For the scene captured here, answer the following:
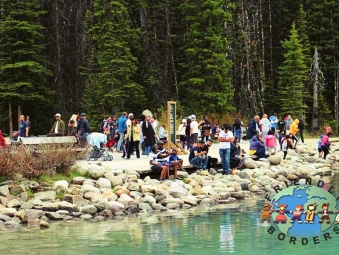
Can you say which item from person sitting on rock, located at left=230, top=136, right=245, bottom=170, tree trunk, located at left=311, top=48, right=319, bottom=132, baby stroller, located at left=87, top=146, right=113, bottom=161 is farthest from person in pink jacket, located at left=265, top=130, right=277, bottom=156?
tree trunk, located at left=311, top=48, right=319, bottom=132

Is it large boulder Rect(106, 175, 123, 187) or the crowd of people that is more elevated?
the crowd of people

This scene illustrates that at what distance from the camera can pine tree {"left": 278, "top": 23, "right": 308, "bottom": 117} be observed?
42.8 meters

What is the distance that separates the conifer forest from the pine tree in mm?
74

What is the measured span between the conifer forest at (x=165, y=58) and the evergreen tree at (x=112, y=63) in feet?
0.23

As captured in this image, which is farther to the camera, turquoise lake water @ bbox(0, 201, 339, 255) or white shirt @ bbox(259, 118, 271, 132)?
white shirt @ bbox(259, 118, 271, 132)

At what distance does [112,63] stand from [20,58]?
5439 millimetres

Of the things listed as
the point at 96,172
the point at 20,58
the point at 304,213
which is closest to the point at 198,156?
the point at 96,172

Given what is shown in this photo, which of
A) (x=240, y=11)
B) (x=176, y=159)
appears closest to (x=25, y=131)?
(x=176, y=159)

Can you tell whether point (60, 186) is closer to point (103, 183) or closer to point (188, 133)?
point (103, 183)

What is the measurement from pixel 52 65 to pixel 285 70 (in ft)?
52.1

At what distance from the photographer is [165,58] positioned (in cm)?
4394

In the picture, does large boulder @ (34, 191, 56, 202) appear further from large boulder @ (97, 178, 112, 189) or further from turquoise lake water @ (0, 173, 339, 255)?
large boulder @ (97, 178, 112, 189)

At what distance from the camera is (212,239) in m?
12.6

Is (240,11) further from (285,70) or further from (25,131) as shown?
(25,131)
